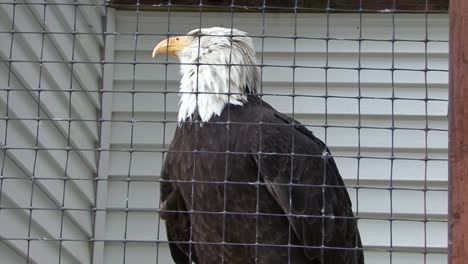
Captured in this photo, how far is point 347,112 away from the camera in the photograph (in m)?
5.36

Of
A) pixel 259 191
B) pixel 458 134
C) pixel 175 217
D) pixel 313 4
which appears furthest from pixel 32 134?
pixel 458 134

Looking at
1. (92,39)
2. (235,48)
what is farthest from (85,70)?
(235,48)

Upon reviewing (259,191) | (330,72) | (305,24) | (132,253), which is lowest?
(132,253)

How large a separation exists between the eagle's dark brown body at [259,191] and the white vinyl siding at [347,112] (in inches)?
41.1

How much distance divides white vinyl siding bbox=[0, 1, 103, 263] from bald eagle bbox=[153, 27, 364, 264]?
45 cm

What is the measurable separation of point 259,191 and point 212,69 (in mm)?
754

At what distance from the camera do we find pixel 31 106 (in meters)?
4.25

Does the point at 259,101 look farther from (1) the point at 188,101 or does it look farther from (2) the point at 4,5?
(2) the point at 4,5

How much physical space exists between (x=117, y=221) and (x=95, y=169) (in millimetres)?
320

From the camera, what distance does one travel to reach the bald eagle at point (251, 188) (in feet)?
13.2

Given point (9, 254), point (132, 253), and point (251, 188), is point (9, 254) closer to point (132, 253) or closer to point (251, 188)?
point (251, 188)

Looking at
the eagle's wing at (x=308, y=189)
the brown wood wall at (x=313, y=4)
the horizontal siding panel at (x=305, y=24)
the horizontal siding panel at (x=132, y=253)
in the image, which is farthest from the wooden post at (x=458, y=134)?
the horizontal siding panel at (x=132, y=253)

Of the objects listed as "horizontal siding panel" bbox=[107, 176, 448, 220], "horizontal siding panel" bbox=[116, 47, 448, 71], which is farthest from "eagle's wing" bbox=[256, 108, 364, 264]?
"horizontal siding panel" bbox=[116, 47, 448, 71]

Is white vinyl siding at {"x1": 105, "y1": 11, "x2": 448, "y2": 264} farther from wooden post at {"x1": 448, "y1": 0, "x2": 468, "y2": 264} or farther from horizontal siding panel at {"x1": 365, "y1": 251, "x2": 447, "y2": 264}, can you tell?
wooden post at {"x1": 448, "y1": 0, "x2": 468, "y2": 264}
